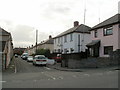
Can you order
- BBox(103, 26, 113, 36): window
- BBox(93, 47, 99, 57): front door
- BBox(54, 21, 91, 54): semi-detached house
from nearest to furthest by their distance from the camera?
BBox(103, 26, 113, 36): window < BBox(93, 47, 99, 57): front door < BBox(54, 21, 91, 54): semi-detached house

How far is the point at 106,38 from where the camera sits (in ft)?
95.8

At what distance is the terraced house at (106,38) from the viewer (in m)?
26.9

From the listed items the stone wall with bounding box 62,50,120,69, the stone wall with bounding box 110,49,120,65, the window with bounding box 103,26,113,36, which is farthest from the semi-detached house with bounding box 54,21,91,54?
the stone wall with bounding box 110,49,120,65

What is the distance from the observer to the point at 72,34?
3978 cm

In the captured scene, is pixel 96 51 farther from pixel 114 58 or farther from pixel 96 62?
pixel 96 62

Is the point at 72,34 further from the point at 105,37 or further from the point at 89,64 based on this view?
the point at 89,64

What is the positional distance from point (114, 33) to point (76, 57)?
23.3ft

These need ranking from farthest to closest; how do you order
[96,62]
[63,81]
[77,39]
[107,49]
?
[77,39]
[107,49]
[96,62]
[63,81]

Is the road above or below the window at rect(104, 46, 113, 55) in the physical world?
below

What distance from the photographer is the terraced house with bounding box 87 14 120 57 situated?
26.9m

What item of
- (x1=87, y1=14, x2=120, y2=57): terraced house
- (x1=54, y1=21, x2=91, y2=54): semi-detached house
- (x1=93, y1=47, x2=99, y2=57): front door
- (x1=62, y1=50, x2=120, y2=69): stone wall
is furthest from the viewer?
(x1=54, y1=21, x2=91, y2=54): semi-detached house

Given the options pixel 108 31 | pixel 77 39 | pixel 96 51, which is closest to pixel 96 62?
pixel 108 31

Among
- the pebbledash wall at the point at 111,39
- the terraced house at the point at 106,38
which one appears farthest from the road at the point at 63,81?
the terraced house at the point at 106,38

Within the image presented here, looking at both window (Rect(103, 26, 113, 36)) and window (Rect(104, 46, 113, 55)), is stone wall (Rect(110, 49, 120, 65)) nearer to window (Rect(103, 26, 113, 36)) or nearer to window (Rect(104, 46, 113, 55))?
window (Rect(104, 46, 113, 55))
